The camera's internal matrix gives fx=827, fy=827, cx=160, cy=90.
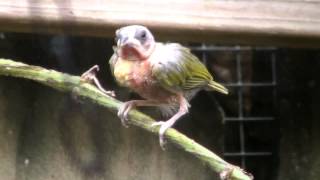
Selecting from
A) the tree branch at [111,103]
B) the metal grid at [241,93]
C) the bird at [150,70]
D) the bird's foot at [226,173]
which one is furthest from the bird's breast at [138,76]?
the metal grid at [241,93]

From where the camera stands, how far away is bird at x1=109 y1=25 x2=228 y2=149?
5.12 feet

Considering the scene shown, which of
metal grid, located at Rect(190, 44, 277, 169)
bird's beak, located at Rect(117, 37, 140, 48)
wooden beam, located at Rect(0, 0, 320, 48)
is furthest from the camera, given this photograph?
metal grid, located at Rect(190, 44, 277, 169)

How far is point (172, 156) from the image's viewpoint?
2031 mm

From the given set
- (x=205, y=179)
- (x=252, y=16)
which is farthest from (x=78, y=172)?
(x=252, y=16)

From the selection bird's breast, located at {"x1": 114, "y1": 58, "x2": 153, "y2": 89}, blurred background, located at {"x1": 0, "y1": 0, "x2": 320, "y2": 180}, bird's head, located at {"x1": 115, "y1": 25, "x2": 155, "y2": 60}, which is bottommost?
blurred background, located at {"x1": 0, "y1": 0, "x2": 320, "y2": 180}

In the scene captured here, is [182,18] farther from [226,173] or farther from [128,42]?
[226,173]

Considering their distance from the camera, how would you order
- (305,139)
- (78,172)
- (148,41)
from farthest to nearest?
(305,139) < (78,172) < (148,41)

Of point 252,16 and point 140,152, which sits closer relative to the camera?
point 252,16

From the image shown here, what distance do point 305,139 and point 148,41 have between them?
0.73m

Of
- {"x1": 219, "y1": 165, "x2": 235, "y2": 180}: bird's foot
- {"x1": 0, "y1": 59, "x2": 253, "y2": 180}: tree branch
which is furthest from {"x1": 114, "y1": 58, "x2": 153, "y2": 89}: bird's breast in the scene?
{"x1": 219, "y1": 165, "x2": 235, "y2": 180}: bird's foot

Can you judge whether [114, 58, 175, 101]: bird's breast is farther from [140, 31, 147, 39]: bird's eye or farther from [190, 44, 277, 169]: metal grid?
[190, 44, 277, 169]: metal grid

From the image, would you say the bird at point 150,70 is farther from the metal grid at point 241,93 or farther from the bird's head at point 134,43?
the metal grid at point 241,93

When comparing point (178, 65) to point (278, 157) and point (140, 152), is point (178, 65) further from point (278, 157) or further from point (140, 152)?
point (278, 157)

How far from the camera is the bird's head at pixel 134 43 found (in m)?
1.54
